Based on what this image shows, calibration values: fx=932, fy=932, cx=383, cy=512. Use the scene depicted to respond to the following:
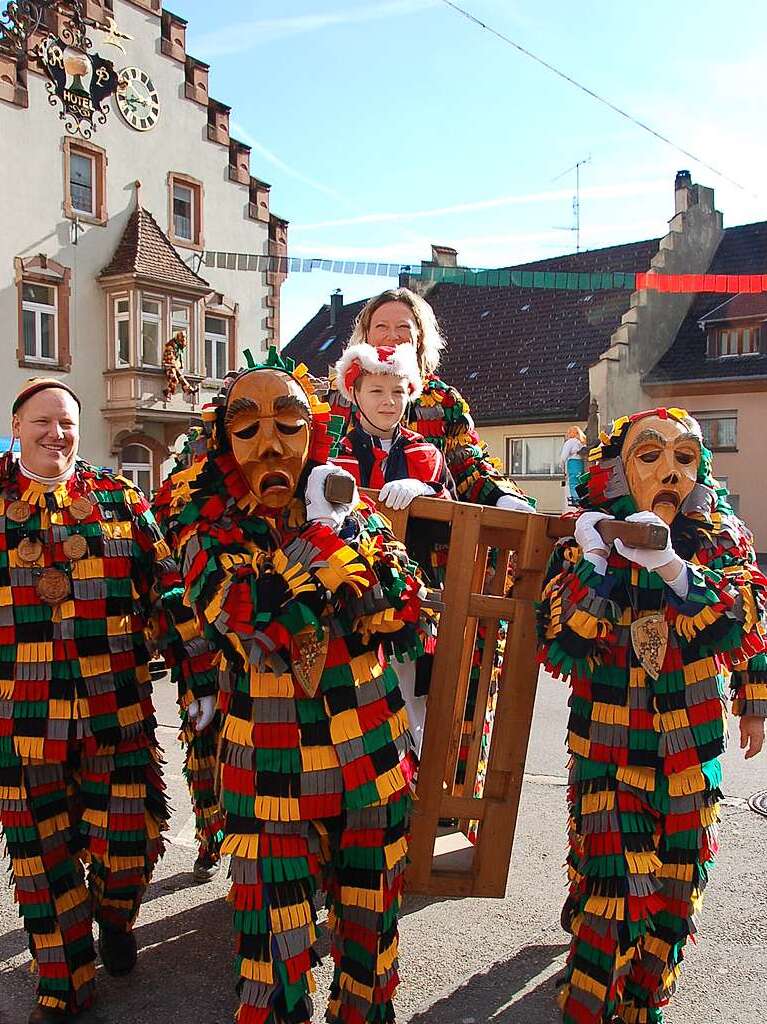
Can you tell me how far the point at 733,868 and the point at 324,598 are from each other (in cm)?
260

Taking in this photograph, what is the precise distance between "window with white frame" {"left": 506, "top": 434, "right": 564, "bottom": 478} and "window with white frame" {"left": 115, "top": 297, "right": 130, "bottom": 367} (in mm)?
8013

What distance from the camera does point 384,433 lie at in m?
3.24

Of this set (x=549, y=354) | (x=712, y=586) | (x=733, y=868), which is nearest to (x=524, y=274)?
(x=549, y=354)

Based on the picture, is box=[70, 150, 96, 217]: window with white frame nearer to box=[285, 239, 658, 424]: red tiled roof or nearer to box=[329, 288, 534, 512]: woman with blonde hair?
box=[285, 239, 658, 424]: red tiled roof

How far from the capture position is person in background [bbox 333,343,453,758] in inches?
124

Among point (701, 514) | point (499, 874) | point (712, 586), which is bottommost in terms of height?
point (499, 874)

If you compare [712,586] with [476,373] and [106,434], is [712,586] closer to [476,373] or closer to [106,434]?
[106,434]

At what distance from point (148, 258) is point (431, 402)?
46.9 feet

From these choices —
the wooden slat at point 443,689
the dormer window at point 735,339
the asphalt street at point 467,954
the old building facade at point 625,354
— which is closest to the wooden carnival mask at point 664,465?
the wooden slat at point 443,689

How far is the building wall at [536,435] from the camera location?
61.8ft

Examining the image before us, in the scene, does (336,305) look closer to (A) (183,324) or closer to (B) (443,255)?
(B) (443,255)

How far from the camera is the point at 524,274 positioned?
12.4 m

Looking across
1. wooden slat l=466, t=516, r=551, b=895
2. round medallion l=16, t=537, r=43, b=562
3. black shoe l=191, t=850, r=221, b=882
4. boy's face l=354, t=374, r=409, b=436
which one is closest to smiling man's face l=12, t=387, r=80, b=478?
round medallion l=16, t=537, r=43, b=562

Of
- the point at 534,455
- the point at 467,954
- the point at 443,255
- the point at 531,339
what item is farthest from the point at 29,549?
the point at 443,255
